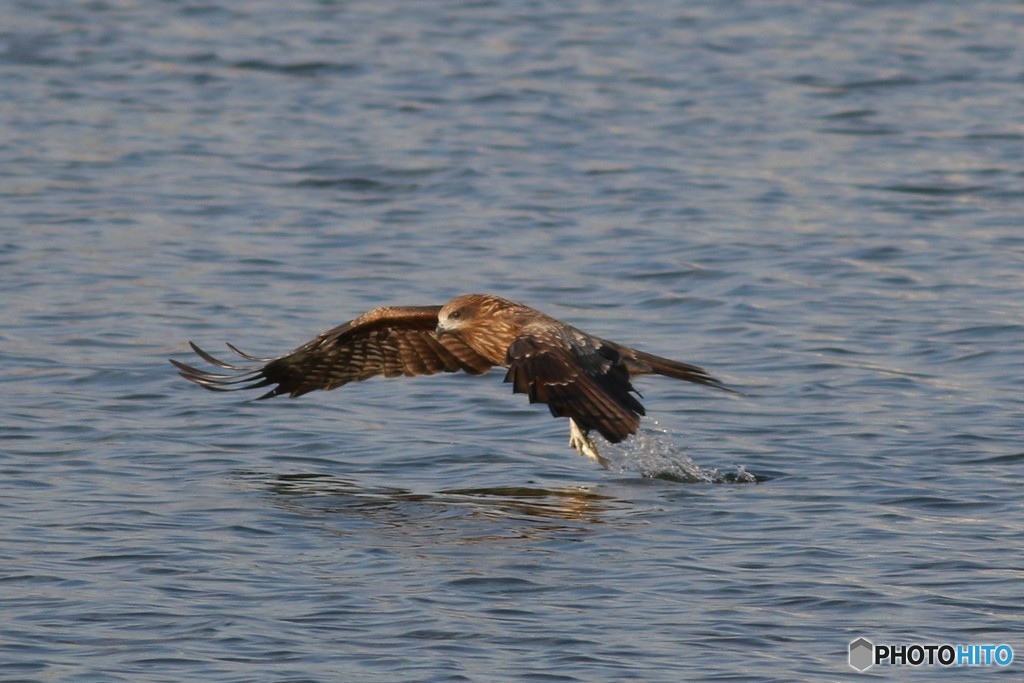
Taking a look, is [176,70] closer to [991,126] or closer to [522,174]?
[522,174]

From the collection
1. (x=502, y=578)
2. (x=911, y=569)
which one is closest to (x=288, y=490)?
(x=502, y=578)

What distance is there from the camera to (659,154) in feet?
53.0

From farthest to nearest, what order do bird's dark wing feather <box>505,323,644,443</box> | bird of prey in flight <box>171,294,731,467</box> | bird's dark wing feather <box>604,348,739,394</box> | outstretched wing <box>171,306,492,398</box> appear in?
outstretched wing <box>171,306,492,398</box>
bird's dark wing feather <box>604,348,739,394</box>
bird of prey in flight <box>171,294,731,467</box>
bird's dark wing feather <box>505,323,644,443</box>

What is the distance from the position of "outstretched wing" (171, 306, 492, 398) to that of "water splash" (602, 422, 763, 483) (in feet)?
3.10

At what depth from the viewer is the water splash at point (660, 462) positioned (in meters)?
8.97

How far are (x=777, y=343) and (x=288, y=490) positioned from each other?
3.73 meters

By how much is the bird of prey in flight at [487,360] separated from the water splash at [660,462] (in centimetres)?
18

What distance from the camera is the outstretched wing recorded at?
9508 mm

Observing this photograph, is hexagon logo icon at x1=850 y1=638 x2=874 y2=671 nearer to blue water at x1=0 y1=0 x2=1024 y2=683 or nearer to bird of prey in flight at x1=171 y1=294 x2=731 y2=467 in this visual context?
blue water at x1=0 y1=0 x2=1024 y2=683

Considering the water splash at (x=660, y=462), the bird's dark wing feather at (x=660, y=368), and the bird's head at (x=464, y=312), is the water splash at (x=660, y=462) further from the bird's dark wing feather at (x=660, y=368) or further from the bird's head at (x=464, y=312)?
the bird's head at (x=464, y=312)

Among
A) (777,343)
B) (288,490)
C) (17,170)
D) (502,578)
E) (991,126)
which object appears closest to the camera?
(502,578)

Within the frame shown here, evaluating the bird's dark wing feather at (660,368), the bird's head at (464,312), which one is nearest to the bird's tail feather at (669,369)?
the bird's dark wing feather at (660,368)

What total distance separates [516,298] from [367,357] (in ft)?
7.66

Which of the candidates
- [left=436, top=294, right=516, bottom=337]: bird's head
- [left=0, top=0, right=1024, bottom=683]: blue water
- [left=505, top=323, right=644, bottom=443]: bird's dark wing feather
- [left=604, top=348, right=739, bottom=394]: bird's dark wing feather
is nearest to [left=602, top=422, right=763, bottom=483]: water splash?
[left=0, top=0, right=1024, bottom=683]: blue water
